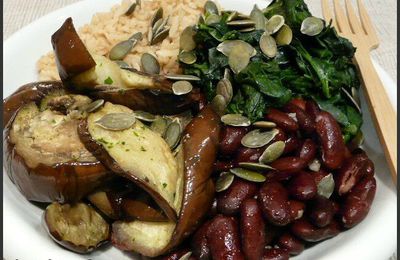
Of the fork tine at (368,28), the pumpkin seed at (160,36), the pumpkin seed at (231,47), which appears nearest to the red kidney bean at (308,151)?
the pumpkin seed at (231,47)

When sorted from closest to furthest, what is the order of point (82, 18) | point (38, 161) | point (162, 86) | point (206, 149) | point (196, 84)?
1. point (38, 161)
2. point (206, 149)
3. point (162, 86)
4. point (196, 84)
5. point (82, 18)

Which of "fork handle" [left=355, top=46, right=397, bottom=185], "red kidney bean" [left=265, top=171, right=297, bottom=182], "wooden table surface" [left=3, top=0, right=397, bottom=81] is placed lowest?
"wooden table surface" [left=3, top=0, right=397, bottom=81]

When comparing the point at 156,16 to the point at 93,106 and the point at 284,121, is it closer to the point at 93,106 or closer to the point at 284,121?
the point at 93,106

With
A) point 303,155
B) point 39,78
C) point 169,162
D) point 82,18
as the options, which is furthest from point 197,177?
point 82,18

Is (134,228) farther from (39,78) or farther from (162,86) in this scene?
(39,78)

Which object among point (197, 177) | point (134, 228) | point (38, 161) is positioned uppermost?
point (38, 161)

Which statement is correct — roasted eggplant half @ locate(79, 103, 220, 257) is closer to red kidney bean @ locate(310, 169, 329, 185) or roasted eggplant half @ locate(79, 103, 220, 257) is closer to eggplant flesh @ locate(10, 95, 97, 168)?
eggplant flesh @ locate(10, 95, 97, 168)

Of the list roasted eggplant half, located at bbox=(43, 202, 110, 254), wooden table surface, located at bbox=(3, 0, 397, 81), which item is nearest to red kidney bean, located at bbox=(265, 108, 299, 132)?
roasted eggplant half, located at bbox=(43, 202, 110, 254)
